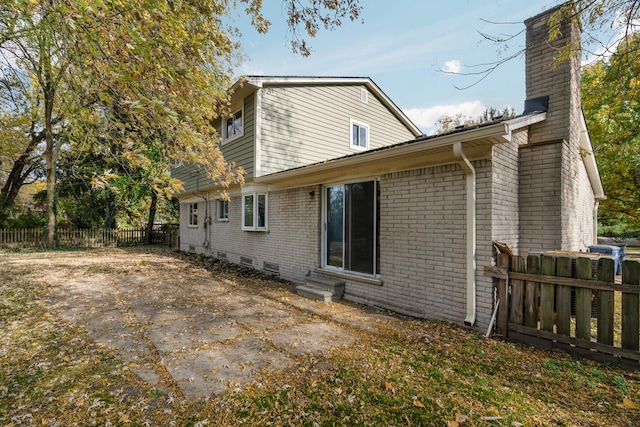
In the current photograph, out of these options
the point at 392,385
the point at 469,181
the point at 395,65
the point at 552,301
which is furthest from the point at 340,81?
the point at 392,385

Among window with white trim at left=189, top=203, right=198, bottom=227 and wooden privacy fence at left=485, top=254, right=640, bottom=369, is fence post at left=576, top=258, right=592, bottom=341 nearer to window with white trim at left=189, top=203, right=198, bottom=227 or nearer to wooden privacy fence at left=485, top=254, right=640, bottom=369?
wooden privacy fence at left=485, top=254, right=640, bottom=369

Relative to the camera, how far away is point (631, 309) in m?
3.38

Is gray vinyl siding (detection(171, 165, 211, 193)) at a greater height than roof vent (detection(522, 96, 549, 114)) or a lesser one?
lesser

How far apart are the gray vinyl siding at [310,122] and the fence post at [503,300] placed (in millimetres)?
6935

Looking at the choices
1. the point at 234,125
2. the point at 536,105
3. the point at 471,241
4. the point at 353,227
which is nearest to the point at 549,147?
the point at 536,105

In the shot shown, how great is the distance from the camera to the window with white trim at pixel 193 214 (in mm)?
15104

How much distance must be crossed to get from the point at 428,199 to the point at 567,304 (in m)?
2.36

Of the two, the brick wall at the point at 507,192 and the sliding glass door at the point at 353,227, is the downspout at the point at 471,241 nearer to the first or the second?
the brick wall at the point at 507,192

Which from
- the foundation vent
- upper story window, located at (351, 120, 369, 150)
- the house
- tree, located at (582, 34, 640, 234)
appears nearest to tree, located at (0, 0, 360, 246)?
the house

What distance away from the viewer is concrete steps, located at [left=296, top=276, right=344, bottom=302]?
249 inches

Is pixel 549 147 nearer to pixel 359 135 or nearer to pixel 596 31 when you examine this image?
pixel 596 31

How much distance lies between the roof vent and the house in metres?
0.02

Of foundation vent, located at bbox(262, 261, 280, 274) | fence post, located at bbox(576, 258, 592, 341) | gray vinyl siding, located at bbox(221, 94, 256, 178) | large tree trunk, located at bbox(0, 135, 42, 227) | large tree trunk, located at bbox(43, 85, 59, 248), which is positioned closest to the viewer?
fence post, located at bbox(576, 258, 592, 341)

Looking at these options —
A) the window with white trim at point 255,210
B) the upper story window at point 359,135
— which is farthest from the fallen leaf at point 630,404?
the upper story window at point 359,135
